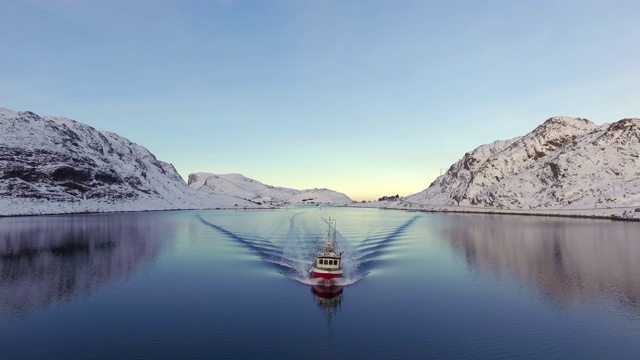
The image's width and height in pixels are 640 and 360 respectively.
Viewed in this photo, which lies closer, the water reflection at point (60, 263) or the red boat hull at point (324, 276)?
the water reflection at point (60, 263)

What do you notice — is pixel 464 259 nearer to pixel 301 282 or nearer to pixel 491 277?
pixel 491 277

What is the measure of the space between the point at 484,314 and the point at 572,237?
73502 mm

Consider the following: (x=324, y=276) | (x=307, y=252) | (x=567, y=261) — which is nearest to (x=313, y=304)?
(x=324, y=276)

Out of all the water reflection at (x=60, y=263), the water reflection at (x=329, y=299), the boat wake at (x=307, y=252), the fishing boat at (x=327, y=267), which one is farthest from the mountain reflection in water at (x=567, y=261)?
the water reflection at (x=60, y=263)

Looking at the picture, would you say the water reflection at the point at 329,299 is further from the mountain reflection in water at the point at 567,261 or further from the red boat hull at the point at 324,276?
the mountain reflection in water at the point at 567,261

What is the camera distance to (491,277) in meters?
53.8

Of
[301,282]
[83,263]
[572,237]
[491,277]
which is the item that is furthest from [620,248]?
[83,263]

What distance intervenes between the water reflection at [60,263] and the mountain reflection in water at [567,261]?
49.9m

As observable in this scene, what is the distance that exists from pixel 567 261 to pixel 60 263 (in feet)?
248

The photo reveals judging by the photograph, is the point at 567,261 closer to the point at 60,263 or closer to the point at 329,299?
the point at 329,299

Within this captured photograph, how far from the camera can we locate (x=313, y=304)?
40312 millimetres

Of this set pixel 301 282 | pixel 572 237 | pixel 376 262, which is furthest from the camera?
pixel 572 237

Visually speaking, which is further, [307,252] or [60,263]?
[307,252]

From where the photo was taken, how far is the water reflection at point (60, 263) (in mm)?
42688
